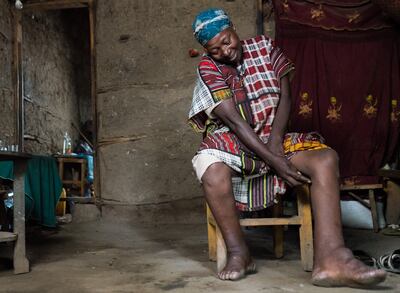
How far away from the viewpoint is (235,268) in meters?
1.94

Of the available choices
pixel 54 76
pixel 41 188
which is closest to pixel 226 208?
pixel 41 188

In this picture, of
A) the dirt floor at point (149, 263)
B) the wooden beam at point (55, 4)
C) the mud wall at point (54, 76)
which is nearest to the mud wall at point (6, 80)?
the wooden beam at point (55, 4)

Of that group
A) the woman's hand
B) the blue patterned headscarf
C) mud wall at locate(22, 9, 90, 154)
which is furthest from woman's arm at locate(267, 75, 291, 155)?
mud wall at locate(22, 9, 90, 154)

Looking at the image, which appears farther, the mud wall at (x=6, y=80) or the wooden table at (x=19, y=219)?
the mud wall at (x=6, y=80)

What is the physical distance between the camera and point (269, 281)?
1.91 meters

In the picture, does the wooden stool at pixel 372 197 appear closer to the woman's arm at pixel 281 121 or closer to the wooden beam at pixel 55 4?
the woman's arm at pixel 281 121

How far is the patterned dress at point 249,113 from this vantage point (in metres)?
2.09

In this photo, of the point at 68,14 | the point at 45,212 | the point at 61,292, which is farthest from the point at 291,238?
the point at 68,14

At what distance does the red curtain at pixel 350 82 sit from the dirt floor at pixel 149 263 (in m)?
0.71

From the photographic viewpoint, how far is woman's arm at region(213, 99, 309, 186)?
1.97m

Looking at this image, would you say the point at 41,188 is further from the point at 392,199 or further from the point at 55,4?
the point at 392,199

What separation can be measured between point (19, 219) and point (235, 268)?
119 cm

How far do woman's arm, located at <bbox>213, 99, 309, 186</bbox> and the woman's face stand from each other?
264 mm

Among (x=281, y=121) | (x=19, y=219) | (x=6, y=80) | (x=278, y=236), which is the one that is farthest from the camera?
(x=6, y=80)
